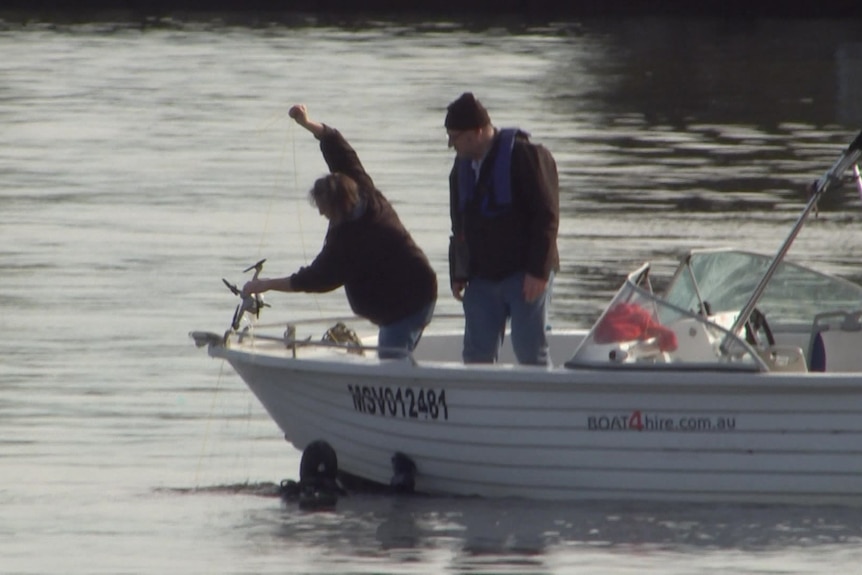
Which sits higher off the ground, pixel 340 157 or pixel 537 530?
pixel 340 157

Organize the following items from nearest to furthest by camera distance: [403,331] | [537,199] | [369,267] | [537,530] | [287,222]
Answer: [537,530] → [537,199] → [369,267] → [403,331] → [287,222]

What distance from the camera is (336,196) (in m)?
8.62

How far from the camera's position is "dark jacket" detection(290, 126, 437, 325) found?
28.6ft

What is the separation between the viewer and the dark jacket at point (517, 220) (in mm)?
8375

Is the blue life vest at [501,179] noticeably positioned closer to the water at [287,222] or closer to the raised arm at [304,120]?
the raised arm at [304,120]

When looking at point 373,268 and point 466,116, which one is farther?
point 373,268

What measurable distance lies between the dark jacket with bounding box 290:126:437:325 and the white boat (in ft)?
0.81

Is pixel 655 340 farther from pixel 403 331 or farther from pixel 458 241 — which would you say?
pixel 403 331

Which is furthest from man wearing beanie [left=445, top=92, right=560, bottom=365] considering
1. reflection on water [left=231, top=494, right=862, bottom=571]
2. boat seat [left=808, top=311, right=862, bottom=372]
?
boat seat [left=808, top=311, right=862, bottom=372]

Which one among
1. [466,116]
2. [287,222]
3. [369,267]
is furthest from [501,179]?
[287,222]

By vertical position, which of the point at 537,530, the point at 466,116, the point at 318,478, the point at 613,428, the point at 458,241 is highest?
the point at 466,116

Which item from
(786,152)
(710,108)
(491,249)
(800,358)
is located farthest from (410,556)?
(710,108)

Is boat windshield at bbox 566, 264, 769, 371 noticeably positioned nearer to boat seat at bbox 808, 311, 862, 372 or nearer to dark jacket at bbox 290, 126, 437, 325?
boat seat at bbox 808, 311, 862, 372

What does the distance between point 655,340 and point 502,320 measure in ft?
2.16
